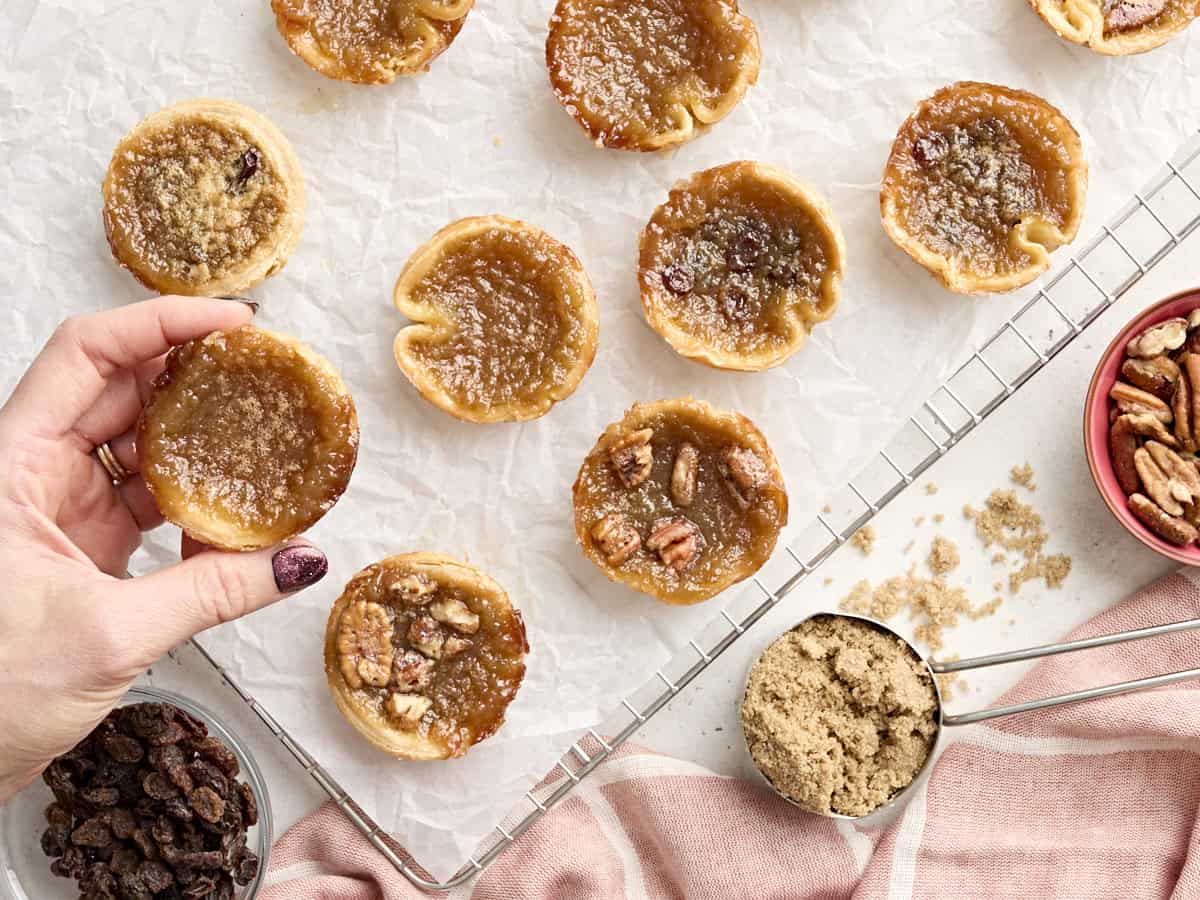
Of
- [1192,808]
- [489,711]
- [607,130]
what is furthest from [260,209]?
[1192,808]

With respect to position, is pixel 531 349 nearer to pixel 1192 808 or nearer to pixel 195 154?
pixel 195 154

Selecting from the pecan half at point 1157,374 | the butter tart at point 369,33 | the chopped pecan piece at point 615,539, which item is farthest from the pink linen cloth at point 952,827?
the butter tart at point 369,33

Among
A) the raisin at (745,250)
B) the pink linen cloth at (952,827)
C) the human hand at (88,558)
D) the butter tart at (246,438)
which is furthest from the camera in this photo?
the pink linen cloth at (952,827)

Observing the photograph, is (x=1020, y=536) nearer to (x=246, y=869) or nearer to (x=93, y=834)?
(x=246, y=869)

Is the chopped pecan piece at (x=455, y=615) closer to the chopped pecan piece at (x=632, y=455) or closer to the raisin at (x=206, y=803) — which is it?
the chopped pecan piece at (x=632, y=455)

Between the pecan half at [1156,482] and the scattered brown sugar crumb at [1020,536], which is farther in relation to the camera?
the scattered brown sugar crumb at [1020,536]

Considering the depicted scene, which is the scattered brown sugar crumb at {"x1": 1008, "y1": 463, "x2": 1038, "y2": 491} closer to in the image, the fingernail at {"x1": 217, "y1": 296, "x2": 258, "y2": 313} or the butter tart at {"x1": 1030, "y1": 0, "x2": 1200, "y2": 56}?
the butter tart at {"x1": 1030, "y1": 0, "x2": 1200, "y2": 56}
